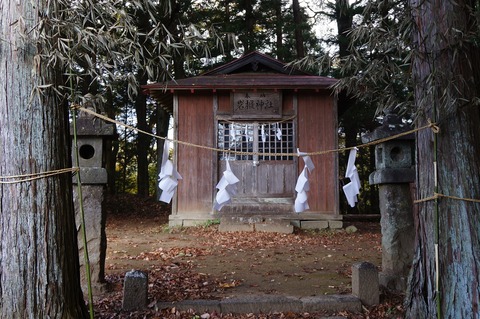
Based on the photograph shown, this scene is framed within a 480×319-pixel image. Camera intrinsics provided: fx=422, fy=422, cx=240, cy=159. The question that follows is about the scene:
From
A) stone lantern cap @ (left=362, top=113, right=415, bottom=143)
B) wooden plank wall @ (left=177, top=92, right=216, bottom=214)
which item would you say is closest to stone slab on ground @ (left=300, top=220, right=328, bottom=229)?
wooden plank wall @ (left=177, top=92, right=216, bottom=214)

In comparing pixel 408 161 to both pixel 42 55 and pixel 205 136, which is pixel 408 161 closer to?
pixel 42 55

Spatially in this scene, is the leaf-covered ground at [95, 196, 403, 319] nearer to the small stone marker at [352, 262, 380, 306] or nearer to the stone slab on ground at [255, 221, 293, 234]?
the small stone marker at [352, 262, 380, 306]

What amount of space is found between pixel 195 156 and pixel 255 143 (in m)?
1.78

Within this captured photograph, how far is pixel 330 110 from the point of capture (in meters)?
12.3

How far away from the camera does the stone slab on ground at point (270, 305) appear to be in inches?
195

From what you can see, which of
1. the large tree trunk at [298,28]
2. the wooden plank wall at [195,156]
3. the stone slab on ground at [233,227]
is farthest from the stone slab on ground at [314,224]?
the large tree trunk at [298,28]

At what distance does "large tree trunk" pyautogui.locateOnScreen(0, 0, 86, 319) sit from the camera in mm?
3504

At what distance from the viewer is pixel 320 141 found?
40.1ft

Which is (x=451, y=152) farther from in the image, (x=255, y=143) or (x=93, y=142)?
(x=255, y=143)

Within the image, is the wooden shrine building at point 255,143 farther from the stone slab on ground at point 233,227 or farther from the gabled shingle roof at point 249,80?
the stone slab on ground at point 233,227

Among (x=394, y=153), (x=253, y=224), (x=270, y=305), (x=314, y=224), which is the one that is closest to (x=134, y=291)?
(x=270, y=305)

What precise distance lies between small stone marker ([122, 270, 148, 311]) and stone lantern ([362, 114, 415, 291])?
3341mm

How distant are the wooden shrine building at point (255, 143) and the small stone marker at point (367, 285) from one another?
6524 mm

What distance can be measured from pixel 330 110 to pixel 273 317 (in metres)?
8.38
